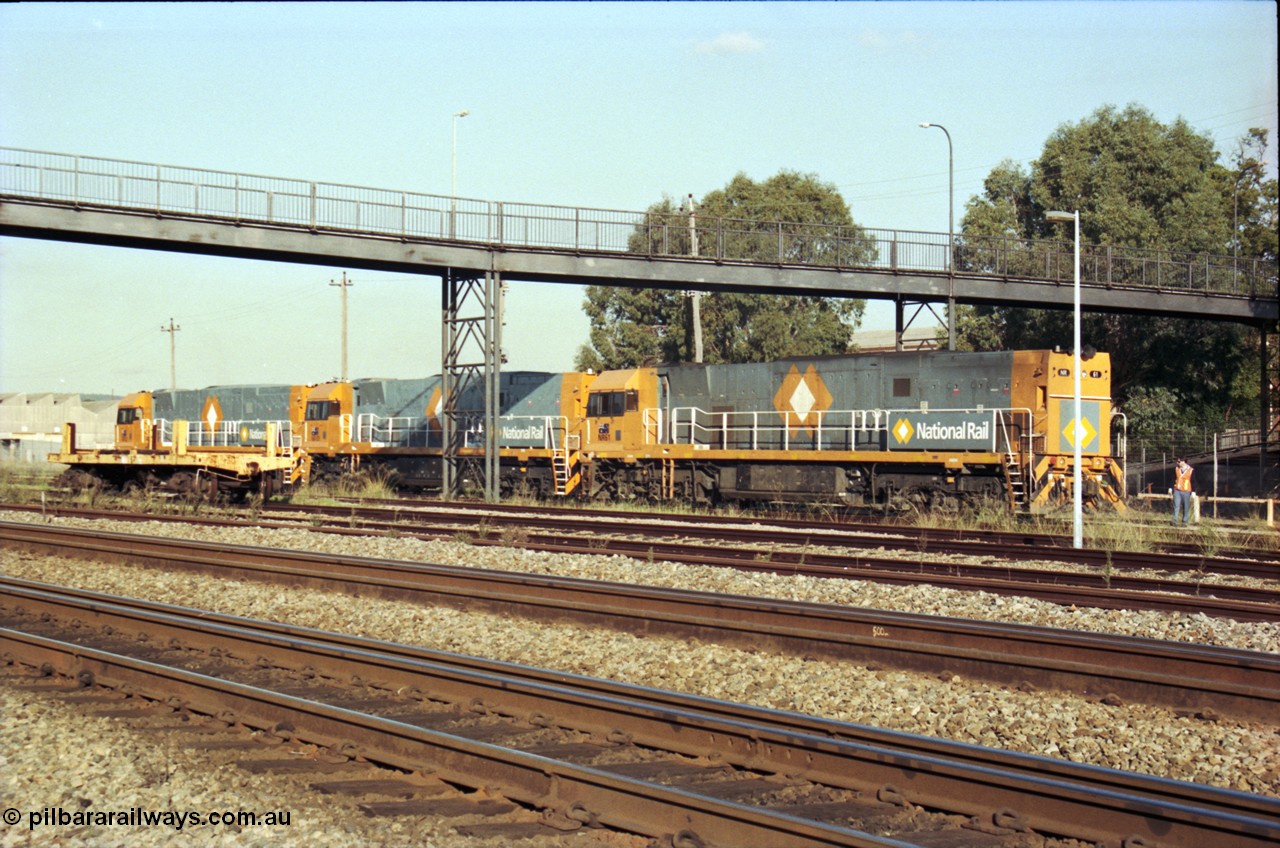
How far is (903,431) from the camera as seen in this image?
74.2 ft

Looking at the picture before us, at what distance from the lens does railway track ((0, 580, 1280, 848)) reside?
512 centimetres

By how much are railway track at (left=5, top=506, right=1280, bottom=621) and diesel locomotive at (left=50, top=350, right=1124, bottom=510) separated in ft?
12.4

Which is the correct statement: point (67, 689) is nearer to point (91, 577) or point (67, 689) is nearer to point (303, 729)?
point (303, 729)

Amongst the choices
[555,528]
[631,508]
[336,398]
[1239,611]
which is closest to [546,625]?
[1239,611]

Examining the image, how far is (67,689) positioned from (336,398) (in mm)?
28089

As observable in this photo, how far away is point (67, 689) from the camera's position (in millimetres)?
8570

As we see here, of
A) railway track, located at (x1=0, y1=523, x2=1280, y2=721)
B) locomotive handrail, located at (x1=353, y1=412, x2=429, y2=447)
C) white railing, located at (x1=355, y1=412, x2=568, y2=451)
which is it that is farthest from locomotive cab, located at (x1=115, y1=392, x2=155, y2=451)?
railway track, located at (x1=0, y1=523, x2=1280, y2=721)

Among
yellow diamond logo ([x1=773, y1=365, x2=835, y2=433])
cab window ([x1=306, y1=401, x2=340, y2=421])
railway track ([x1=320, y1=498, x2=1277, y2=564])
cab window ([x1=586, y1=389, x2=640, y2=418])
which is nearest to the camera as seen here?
railway track ([x1=320, y1=498, x2=1277, y2=564])

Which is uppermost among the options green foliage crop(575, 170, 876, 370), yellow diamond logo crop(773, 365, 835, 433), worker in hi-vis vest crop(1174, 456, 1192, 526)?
green foliage crop(575, 170, 876, 370)

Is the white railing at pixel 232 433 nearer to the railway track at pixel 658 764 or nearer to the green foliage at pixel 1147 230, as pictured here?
the green foliage at pixel 1147 230

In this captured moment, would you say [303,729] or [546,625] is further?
[546,625]

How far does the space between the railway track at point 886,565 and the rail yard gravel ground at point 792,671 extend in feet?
2.03

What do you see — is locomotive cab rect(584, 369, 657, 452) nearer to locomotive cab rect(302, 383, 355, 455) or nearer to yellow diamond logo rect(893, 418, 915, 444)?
yellow diamond logo rect(893, 418, 915, 444)

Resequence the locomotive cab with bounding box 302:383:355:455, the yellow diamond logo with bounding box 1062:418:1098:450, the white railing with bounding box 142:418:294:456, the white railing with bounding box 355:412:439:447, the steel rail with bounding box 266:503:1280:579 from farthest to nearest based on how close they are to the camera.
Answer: the white railing with bounding box 142:418:294:456 < the locomotive cab with bounding box 302:383:355:455 < the white railing with bounding box 355:412:439:447 < the yellow diamond logo with bounding box 1062:418:1098:450 < the steel rail with bounding box 266:503:1280:579
